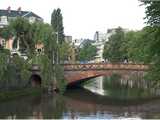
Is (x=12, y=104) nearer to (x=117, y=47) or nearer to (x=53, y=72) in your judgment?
(x=53, y=72)

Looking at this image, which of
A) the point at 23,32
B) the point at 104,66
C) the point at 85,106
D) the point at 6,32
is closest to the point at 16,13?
the point at 6,32

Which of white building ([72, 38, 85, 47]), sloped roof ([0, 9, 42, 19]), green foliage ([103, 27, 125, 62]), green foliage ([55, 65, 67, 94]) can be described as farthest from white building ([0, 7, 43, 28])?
white building ([72, 38, 85, 47])

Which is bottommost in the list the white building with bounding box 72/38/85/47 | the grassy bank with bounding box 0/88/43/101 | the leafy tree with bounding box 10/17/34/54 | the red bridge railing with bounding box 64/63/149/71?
the grassy bank with bounding box 0/88/43/101

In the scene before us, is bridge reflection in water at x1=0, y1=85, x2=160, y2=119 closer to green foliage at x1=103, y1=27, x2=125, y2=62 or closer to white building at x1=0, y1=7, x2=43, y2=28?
white building at x1=0, y1=7, x2=43, y2=28

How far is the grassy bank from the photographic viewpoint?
145 ft

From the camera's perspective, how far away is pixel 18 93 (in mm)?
48094

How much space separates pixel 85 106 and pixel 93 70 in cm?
1344

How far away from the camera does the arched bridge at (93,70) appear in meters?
55.8

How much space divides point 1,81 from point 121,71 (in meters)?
16.7

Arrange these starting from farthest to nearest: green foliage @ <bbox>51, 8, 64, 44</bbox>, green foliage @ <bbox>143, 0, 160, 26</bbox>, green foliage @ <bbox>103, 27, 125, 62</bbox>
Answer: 1. green foliage @ <bbox>103, 27, 125, 62</bbox>
2. green foliage @ <bbox>51, 8, 64, 44</bbox>
3. green foliage @ <bbox>143, 0, 160, 26</bbox>

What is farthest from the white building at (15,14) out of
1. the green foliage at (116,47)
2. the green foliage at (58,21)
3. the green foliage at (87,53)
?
the green foliage at (87,53)

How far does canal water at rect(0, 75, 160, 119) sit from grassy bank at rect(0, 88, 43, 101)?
2.77ft

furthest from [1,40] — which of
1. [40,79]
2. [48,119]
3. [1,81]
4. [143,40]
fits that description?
[143,40]

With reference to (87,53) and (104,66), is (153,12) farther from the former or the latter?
(87,53)
